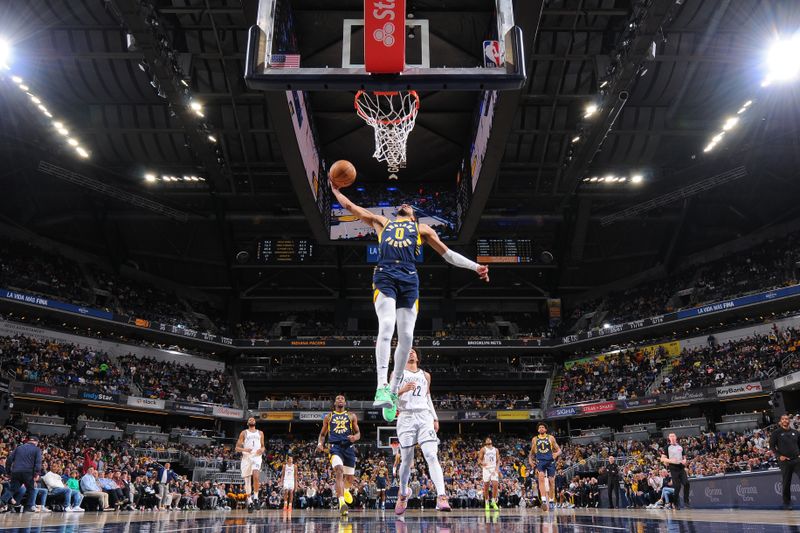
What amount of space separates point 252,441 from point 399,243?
775 cm

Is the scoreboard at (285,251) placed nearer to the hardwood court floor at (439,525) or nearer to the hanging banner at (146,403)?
the hanging banner at (146,403)

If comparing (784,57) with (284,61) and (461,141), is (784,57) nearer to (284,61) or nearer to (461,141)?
(461,141)

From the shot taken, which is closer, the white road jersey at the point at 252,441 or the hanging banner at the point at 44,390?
the white road jersey at the point at 252,441

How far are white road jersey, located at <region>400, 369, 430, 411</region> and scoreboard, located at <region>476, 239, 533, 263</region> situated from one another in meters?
25.2

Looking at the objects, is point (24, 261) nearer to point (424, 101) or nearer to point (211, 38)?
point (211, 38)

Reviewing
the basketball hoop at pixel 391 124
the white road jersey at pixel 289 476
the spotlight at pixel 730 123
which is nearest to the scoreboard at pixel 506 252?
the spotlight at pixel 730 123

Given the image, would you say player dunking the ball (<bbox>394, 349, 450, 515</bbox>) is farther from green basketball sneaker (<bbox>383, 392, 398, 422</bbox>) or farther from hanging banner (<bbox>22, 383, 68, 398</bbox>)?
hanging banner (<bbox>22, 383, 68, 398</bbox>)

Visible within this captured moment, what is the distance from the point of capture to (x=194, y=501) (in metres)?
22.7

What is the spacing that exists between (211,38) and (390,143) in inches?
367

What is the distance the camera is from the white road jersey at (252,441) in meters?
12.0

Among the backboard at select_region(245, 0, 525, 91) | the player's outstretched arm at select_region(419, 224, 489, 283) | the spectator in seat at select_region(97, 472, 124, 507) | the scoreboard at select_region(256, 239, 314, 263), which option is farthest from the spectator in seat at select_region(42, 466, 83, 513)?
the scoreboard at select_region(256, 239, 314, 263)

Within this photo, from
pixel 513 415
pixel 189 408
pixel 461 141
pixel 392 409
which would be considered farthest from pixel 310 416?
pixel 392 409

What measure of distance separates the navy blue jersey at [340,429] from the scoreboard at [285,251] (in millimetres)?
23531

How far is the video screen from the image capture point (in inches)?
1013
